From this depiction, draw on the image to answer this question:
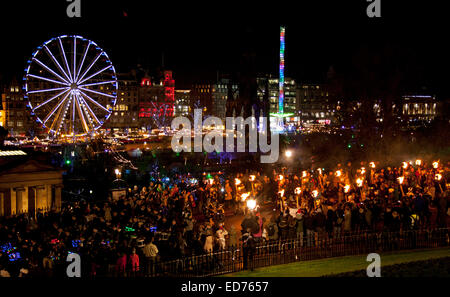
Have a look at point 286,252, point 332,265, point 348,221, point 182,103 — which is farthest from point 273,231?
point 182,103

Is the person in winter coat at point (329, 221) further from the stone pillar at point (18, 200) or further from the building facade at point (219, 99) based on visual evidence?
the building facade at point (219, 99)

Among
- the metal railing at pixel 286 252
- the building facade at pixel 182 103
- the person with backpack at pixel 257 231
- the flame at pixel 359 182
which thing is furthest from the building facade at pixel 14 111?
the metal railing at pixel 286 252

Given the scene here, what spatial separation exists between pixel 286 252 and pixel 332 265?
1304 mm

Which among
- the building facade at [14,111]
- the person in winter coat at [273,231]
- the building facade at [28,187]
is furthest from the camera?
the building facade at [14,111]

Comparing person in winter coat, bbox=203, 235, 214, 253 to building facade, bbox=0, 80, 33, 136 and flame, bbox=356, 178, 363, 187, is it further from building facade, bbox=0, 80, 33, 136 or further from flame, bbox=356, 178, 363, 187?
building facade, bbox=0, 80, 33, 136

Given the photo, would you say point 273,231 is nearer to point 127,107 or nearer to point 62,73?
point 62,73

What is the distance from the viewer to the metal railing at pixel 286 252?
36.1ft

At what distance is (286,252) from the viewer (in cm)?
1266

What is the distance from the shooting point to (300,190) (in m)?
19.3

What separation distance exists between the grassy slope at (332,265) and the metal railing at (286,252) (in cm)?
20

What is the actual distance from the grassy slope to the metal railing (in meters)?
0.20

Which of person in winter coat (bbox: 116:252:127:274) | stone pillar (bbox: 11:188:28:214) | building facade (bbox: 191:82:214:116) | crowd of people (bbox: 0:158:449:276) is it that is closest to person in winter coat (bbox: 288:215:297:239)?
Result: crowd of people (bbox: 0:158:449:276)
